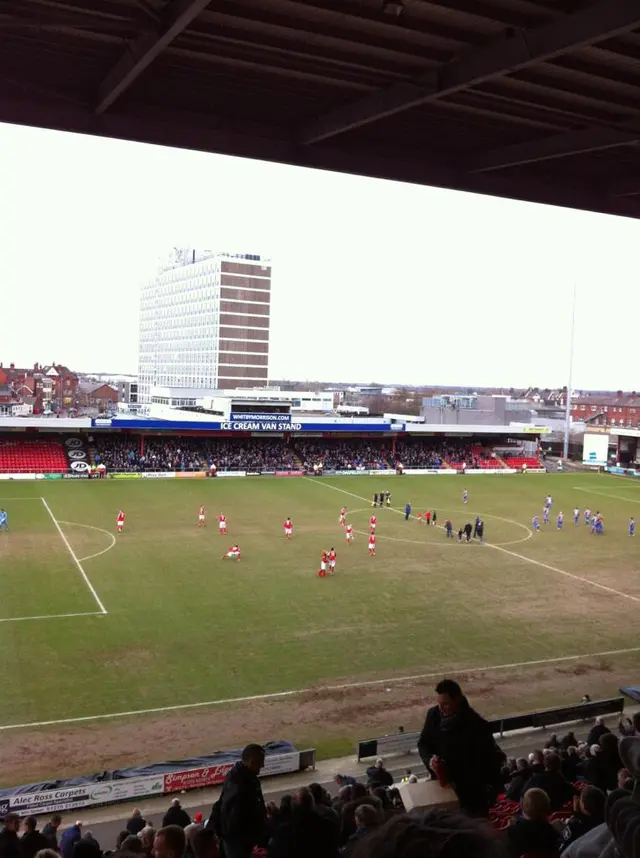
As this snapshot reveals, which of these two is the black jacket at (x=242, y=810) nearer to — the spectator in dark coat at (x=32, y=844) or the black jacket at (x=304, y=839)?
the black jacket at (x=304, y=839)

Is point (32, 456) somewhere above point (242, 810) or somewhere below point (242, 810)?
below

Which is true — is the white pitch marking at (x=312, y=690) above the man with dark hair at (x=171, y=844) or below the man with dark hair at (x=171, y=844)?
below

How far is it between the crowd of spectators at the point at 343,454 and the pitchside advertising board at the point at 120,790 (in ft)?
162

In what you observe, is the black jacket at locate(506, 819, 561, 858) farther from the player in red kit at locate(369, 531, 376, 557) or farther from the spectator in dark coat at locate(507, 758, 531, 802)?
the player in red kit at locate(369, 531, 376, 557)

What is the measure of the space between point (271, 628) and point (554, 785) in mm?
15497

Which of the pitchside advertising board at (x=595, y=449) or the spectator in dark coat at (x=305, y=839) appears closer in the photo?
the spectator in dark coat at (x=305, y=839)

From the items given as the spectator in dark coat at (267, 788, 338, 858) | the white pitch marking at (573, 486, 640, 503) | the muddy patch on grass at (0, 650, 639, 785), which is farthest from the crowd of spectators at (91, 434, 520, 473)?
the spectator in dark coat at (267, 788, 338, 858)

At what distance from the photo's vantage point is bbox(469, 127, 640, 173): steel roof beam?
9.99 meters

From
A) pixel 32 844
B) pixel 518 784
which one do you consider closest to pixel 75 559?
pixel 518 784

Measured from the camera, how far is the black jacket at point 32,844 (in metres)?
6.59

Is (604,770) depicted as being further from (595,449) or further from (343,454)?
(595,449)

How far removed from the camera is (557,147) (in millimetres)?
10578

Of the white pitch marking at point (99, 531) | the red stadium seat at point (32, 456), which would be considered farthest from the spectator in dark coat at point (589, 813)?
the red stadium seat at point (32, 456)

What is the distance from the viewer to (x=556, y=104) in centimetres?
948
